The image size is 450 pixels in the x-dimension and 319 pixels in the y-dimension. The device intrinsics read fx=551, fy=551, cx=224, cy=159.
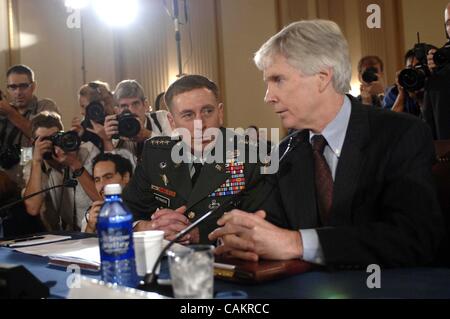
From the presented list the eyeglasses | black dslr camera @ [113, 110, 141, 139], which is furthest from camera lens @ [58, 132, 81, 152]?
the eyeglasses

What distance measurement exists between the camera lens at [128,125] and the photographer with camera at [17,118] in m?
0.73

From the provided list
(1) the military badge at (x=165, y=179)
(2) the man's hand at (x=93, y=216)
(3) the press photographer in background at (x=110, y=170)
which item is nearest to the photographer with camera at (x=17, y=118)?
(3) the press photographer in background at (x=110, y=170)

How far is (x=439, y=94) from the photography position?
2.62m

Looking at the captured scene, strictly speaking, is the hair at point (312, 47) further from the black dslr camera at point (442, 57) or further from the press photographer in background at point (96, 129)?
the press photographer in background at point (96, 129)

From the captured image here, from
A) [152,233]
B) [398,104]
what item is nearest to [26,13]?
[398,104]

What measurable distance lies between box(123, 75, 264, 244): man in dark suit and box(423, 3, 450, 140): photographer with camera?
1.03m

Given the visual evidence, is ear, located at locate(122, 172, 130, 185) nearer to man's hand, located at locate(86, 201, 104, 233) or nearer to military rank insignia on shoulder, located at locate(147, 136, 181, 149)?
man's hand, located at locate(86, 201, 104, 233)

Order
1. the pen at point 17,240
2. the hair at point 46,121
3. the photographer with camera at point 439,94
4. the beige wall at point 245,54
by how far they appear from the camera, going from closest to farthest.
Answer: the pen at point 17,240, the photographer with camera at point 439,94, the hair at point 46,121, the beige wall at point 245,54

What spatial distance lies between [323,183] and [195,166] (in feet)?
2.25

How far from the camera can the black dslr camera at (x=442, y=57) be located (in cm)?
276

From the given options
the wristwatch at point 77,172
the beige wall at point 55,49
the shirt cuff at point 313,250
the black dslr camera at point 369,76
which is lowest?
the shirt cuff at point 313,250

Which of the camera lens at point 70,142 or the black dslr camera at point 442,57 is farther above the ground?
the black dslr camera at point 442,57

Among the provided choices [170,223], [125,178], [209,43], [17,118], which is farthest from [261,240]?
[209,43]

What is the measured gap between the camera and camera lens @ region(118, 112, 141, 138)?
9.28 feet
